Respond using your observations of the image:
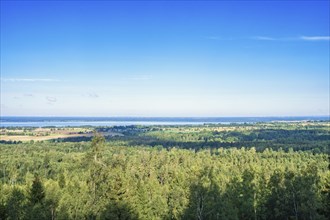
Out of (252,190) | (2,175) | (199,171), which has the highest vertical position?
(199,171)

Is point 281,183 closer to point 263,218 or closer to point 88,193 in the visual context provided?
point 263,218

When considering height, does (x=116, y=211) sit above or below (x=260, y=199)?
above

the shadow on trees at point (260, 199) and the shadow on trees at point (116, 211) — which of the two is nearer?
the shadow on trees at point (116, 211)

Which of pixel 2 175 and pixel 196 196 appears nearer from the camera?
pixel 196 196

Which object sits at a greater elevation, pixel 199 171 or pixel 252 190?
pixel 199 171

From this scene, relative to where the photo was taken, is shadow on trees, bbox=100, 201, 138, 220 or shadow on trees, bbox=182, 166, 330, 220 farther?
shadow on trees, bbox=182, 166, 330, 220

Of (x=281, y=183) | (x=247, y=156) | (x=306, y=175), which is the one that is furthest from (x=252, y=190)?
(x=247, y=156)

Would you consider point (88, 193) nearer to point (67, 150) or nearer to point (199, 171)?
point (199, 171)

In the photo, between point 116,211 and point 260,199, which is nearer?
point 116,211

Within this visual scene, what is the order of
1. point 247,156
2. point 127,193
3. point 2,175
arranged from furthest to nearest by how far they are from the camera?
1. point 247,156
2. point 2,175
3. point 127,193

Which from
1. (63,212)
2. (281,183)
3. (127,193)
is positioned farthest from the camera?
(281,183)
